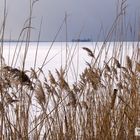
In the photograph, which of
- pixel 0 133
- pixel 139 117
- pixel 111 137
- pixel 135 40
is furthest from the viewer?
pixel 135 40

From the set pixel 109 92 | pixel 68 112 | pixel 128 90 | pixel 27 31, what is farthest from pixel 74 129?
pixel 27 31

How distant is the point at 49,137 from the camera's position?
164 cm

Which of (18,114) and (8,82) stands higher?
(8,82)

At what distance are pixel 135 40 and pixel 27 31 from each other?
0.83 meters

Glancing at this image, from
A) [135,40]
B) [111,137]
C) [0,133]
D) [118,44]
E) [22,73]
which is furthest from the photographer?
[135,40]

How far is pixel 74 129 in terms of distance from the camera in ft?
5.54

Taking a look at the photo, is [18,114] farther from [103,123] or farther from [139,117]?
[139,117]

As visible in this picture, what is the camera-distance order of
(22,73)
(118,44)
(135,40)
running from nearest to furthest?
1. (22,73)
2. (118,44)
3. (135,40)

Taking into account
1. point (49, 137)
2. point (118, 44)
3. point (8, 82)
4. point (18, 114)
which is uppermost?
point (118, 44)

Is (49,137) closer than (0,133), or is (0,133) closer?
(0,133)

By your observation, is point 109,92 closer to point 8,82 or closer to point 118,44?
point 118,44

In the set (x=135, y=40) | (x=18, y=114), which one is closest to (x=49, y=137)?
(x=18, y=114)

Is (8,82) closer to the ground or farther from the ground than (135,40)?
closer to the ground

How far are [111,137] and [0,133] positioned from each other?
0.49 meters
